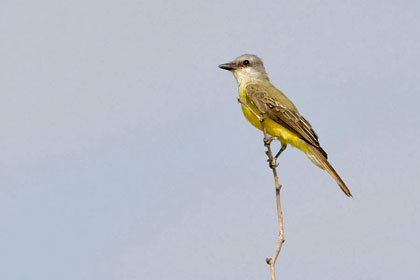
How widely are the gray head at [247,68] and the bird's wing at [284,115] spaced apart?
1.23 m

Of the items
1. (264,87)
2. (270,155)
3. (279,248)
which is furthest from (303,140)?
(279,248)

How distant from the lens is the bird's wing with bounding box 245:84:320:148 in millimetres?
12695

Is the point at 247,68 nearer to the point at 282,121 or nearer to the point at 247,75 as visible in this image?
the point at 247,75

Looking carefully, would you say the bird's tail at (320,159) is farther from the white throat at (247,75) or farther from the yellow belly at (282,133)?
the white throat at (247,75)

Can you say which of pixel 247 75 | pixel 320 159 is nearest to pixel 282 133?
pixel 320 159

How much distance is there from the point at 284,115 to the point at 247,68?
2.10 metres

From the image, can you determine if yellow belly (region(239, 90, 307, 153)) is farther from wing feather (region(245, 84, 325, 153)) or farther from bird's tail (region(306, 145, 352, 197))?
bird's tail (region(306, 145, 352, 197))

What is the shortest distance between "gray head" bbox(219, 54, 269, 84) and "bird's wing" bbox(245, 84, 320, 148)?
1.23 metres

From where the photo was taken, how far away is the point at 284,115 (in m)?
12.9

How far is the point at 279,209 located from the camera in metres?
6.17

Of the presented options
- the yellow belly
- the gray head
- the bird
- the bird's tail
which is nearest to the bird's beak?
the gray head

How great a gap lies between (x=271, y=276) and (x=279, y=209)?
101 centimetres

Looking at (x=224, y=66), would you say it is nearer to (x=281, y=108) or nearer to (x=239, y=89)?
(x=239, y=89)

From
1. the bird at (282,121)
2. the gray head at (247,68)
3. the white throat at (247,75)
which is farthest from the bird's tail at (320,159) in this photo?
the gray head at (247,68)
